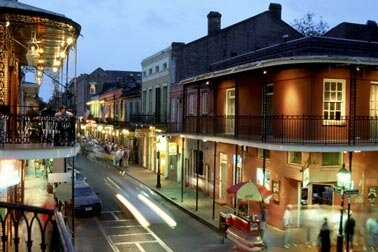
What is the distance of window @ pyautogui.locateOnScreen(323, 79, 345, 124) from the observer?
1797 centimetres

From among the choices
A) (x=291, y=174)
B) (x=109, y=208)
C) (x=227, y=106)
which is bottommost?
(x=109, y=208)

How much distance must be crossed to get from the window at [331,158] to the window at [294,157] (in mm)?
859

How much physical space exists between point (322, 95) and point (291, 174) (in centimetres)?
312

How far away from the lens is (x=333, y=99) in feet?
59.5

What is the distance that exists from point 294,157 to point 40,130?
1003cm

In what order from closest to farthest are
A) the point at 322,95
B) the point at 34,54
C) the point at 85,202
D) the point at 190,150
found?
the point at 34,54, the point at 322,95, the point at 85,202, the point at 190,150

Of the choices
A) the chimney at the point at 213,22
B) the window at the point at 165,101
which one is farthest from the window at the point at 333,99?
the window at the point at 165,101

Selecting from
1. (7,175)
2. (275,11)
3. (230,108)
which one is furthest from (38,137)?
(275,11)

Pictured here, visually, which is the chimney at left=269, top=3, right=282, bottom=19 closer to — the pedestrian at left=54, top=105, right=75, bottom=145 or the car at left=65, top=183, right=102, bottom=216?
the car at left=65, top=183, right=102, bottom=216

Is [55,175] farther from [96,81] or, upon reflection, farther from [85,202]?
[96,81]

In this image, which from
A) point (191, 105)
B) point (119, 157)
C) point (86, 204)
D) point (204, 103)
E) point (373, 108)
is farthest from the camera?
point (119, 157)

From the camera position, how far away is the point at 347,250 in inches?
582

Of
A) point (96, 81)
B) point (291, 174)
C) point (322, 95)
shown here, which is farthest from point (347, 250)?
point (96, 81)

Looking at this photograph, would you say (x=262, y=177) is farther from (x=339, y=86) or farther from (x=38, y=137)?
(x=38, y=137)
